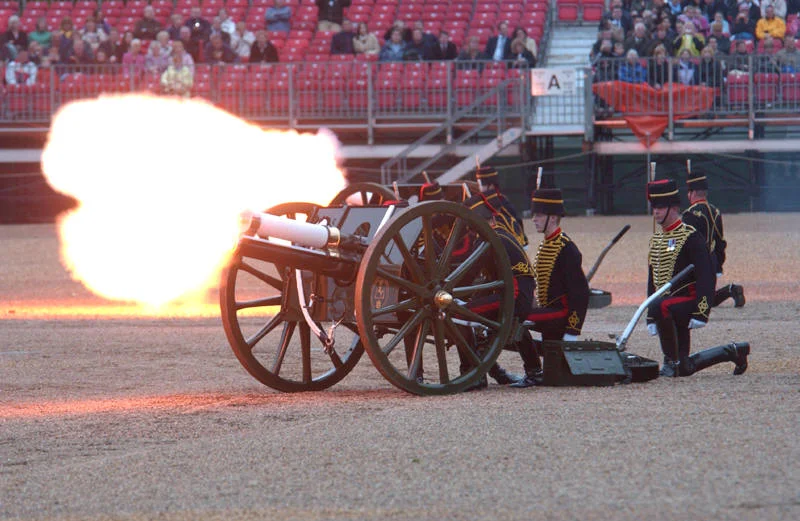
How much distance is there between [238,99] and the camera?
2125cm

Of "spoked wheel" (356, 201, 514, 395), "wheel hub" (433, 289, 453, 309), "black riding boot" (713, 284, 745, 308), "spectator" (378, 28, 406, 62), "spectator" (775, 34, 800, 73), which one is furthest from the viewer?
"spectator" (378, 28, 406, 62)

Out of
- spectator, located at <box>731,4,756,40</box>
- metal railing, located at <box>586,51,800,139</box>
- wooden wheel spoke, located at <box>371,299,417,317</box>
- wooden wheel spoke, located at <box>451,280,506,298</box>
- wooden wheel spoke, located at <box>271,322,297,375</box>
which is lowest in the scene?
wooden wheel spoke, located at <box>271,322,297,375</box>

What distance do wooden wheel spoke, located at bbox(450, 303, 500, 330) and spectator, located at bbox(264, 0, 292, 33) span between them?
16.4 meters

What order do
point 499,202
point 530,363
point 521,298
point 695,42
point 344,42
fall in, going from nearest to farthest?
1. point 521,298
2. point 530,363
3. point 499,202
4. point 695,42
5. point 344,42

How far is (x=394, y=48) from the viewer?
71.2 feet

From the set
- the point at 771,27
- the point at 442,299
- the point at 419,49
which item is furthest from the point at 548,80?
the point at 442,299

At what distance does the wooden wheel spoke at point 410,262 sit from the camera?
7562 mm

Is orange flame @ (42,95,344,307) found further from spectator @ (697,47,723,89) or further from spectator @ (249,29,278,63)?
spectator @ (697,47,723,89)

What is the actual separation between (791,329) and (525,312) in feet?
12.8

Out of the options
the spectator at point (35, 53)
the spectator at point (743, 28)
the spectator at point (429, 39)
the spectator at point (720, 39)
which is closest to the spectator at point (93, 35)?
the spectator at point (35, 53)

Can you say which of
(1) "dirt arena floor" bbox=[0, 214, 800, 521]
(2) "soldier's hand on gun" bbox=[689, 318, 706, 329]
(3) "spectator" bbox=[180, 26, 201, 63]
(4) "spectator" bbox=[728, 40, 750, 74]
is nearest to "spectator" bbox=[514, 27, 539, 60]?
(4) "spectator" bbox=[728, 40, 750, 74]

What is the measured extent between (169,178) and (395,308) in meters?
5.89

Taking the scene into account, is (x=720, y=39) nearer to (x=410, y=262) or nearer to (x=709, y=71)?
(x=709, y=71)

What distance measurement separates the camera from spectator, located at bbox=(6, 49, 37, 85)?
21.5m
